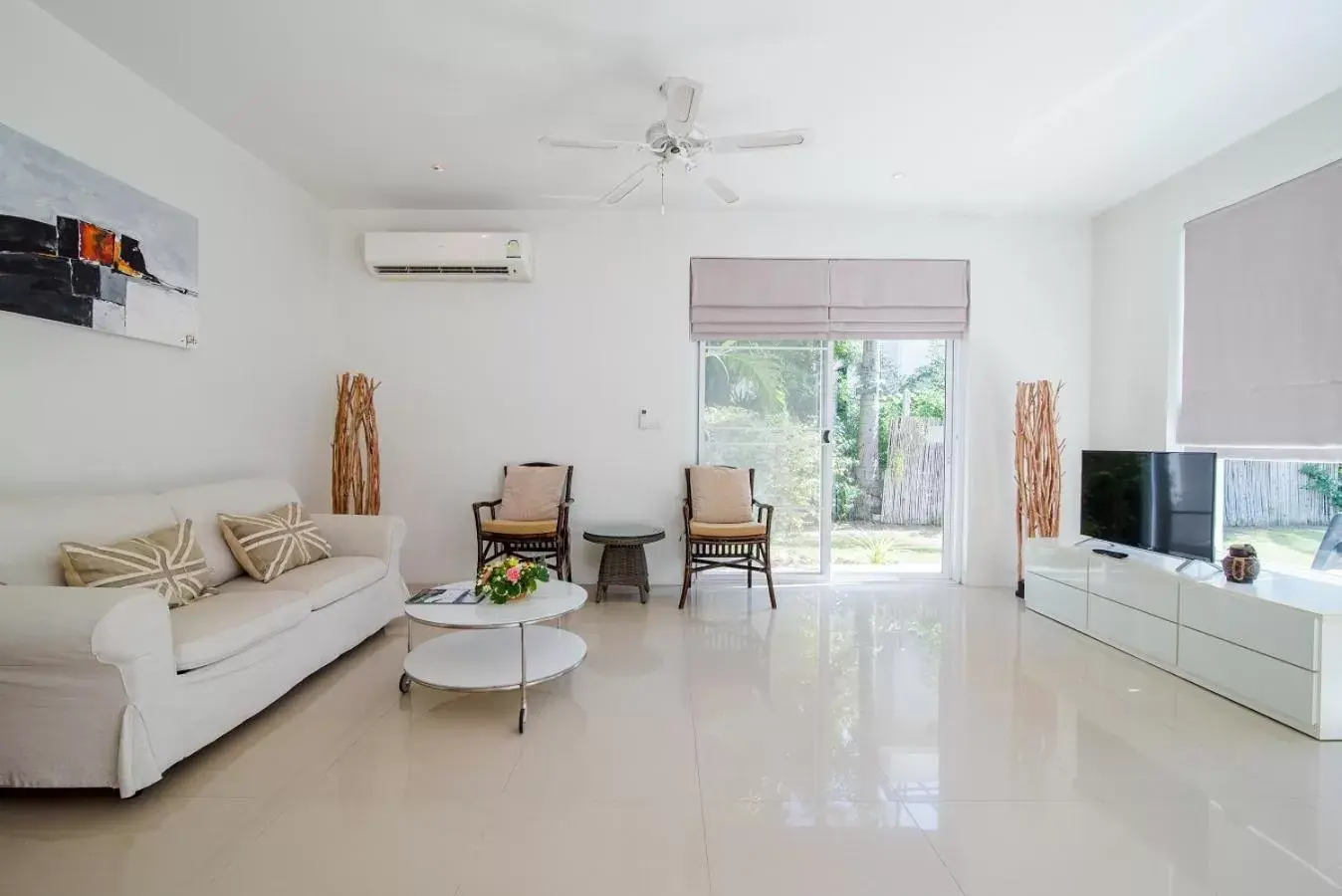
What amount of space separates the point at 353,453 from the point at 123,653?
262 cm

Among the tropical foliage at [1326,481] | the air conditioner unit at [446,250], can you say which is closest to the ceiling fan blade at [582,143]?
the air conditioner unit at [446,250]

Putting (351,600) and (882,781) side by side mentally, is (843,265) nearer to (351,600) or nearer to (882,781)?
(882,781)

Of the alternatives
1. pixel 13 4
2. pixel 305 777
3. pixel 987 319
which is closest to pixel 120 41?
pixel 13 4

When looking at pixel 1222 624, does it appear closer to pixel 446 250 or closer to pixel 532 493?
pixel 532 493

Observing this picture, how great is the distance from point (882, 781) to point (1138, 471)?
2594mm

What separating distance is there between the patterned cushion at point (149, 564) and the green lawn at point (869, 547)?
361 cm

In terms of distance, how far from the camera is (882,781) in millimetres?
1998

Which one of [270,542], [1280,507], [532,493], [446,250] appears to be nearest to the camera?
[270,542]

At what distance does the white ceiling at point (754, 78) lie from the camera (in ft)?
7.83

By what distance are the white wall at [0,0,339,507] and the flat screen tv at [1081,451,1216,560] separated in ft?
17.3

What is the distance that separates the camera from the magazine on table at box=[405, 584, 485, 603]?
2.64 m

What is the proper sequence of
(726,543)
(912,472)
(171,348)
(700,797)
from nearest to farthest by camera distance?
1. (700,797)
2. (171,348)
3. (726,543)
4. (912,472)

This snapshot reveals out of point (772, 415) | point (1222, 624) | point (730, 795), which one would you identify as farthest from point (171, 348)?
point (1222, 624)

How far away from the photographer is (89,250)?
2.59 metres
